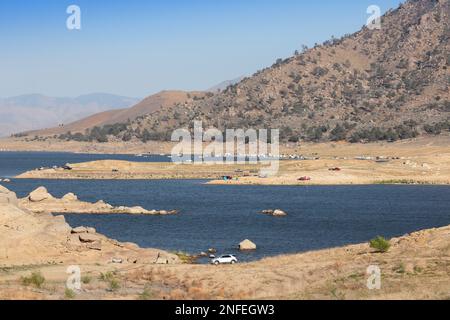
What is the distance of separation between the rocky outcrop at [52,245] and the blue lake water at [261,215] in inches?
317

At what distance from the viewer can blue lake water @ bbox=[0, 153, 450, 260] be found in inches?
2773

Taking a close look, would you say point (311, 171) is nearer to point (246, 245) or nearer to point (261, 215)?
point (261, 215)

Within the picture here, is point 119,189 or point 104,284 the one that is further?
point 119,189

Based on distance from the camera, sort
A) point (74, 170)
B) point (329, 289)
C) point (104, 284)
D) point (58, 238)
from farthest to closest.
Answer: point (74, 170) < point (58, 238) < point (104, 284) < point (329, 289)

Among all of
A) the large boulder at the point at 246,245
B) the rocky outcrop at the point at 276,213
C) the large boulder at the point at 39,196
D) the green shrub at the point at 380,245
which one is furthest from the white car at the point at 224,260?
the large boulder at the point at 39,196

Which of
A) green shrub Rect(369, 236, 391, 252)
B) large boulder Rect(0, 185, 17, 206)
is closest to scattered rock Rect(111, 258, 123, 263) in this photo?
large boulder Rect(0, 185, 17, 206)

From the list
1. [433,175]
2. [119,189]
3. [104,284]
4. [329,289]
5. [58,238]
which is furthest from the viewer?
[433,175]

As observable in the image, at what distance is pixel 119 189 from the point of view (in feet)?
431

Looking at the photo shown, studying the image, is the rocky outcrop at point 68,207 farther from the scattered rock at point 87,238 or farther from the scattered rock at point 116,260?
the scattered rock at point 116,260

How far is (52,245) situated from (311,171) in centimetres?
9840

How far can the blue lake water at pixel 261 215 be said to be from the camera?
7044 cm
